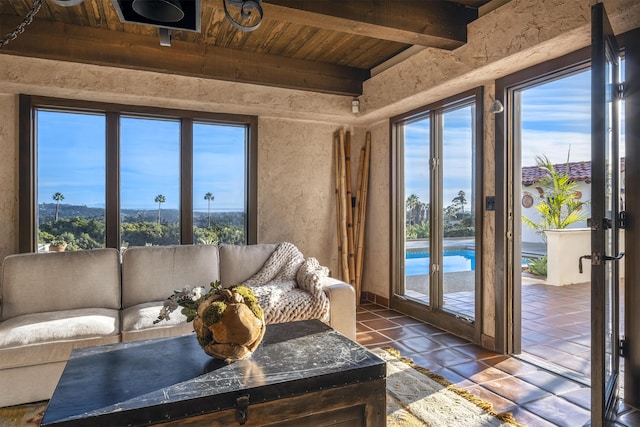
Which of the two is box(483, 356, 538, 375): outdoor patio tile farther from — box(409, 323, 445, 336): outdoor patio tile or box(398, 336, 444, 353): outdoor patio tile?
box(409, 323, 445, 336): outdoor patio tile

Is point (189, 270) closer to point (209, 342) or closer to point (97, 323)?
point (97, 323)

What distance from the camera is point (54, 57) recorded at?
139 inches

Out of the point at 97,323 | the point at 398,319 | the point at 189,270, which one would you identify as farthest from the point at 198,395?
the point at 398,319

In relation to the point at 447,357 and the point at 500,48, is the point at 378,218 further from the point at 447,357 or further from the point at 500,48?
the point at 500,48

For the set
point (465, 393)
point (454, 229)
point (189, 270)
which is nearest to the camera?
point (465, 393)

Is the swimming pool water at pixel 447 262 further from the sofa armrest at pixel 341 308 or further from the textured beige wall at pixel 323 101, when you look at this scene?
the sofa armrest at pixel 341 308

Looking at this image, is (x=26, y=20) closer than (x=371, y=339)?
Yes

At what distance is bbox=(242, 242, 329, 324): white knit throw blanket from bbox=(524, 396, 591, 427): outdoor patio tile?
5.11 feet

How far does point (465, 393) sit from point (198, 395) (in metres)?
1.89

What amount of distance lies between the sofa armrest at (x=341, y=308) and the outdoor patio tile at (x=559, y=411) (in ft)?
4.58

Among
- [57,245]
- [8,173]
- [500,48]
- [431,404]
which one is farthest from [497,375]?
[8,173]

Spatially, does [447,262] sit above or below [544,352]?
above

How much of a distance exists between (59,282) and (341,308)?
7.28 feet

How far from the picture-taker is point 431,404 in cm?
248
